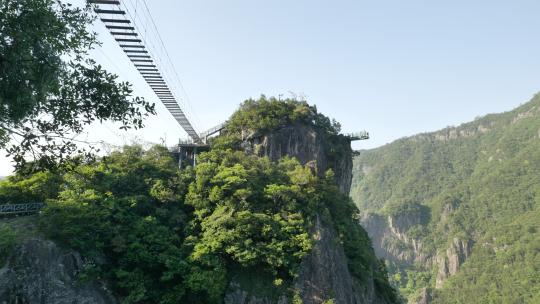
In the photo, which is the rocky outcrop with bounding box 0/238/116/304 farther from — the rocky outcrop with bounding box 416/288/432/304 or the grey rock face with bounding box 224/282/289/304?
the rocky outcrop with bounding box 416/288/432/304

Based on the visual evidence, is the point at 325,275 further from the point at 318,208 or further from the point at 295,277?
the point at 318,208

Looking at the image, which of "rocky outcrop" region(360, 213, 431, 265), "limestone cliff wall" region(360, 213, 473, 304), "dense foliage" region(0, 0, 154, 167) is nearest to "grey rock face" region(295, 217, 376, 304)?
"dense foliage" region(0, 0, 154, 167)

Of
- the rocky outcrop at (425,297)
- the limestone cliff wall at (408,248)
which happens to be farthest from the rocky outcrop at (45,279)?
the limestone cliff wall at (408,248)

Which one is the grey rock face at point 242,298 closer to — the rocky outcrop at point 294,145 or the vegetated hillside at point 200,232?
the vegetated hillside at point 200,232

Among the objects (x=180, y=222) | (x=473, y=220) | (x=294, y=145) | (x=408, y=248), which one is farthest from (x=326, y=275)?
(x=408, y=248)

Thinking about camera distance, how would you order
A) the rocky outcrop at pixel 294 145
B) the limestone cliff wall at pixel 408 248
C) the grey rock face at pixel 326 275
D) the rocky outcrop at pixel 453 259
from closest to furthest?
the grey rock face at pixel 326 275 → the rocky outcrop at pixel 294 145 → the rocky outcrop at pixel 453 259 → the limestone cliff wall at pixel 408 248

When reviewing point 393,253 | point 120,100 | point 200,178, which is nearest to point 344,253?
point 200,178

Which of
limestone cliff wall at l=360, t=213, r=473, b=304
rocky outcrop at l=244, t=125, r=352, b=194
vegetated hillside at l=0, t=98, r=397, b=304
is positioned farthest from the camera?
limestone cliff wall at l=360, t=213, r=473, b=304
